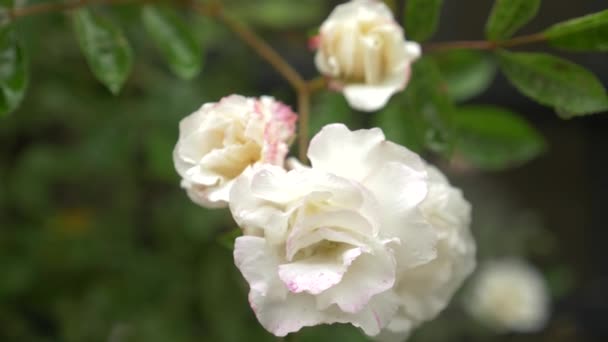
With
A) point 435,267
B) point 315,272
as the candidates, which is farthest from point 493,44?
point 315,272

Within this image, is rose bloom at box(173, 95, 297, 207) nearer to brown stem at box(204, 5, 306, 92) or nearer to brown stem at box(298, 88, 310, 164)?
brown stem at box(298, 88, 310, 164)

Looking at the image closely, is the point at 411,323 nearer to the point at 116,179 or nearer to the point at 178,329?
the point at 178,329

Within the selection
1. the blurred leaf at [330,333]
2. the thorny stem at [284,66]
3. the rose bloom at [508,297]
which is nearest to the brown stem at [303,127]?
the thorny stem at [284,66]

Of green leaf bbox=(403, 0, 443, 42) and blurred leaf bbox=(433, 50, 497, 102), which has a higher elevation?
green leaf bbox=(403, 0, 443, 42)

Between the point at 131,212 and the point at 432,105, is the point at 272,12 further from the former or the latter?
the point at 432,105

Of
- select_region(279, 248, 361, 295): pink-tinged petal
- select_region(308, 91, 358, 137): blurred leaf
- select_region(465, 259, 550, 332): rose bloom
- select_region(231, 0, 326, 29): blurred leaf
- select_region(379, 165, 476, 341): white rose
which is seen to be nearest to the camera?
select_region(279, 248, 361, 295): pink-tinged petal

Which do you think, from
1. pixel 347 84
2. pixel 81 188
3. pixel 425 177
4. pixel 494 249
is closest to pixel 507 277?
pixel 494 249

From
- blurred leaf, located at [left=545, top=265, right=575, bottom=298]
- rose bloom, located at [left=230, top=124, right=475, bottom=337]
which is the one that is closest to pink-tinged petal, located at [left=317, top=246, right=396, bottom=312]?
rose bloom, located at [left=230, top=124, right=475, bottom=337]
